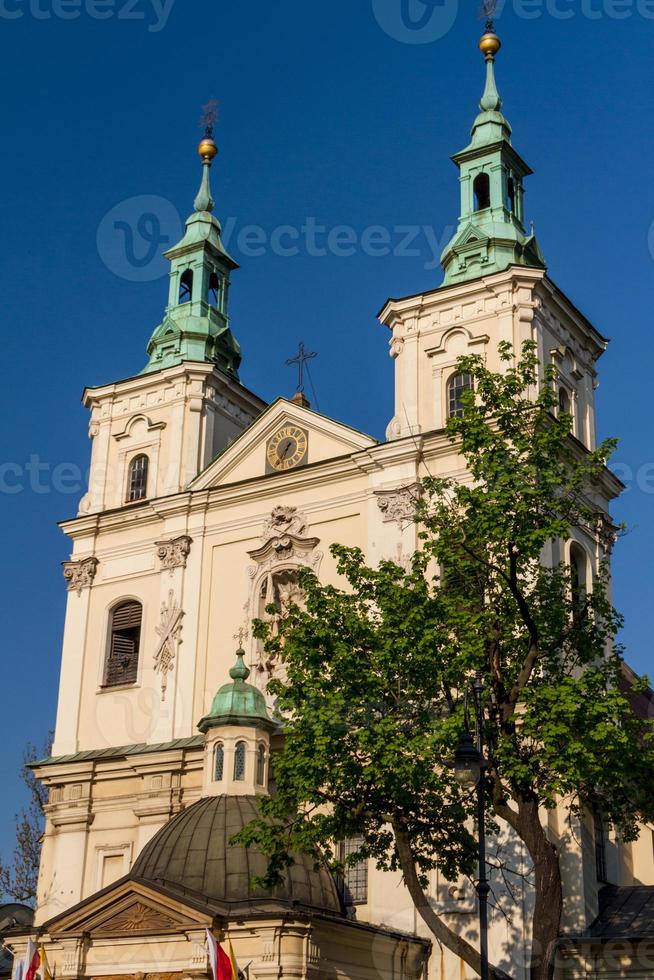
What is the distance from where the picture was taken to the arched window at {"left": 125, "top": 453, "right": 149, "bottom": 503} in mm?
38188

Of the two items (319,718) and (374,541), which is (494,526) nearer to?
(319,718)

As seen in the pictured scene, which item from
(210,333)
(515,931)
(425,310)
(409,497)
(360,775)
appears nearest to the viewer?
(360,775)

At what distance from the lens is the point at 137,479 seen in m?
38.4

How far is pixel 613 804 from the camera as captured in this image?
22.9 meters

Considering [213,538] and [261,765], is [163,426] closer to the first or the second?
[213,538]

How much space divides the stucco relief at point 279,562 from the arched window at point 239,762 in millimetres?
3190

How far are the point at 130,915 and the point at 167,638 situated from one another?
9.34 m

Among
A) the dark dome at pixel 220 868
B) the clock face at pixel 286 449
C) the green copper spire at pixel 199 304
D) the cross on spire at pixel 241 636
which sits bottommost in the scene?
the dark dome at pixel 220 868

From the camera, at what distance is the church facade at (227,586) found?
27266mm

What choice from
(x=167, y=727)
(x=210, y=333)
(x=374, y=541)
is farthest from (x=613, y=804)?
(x=210, y=333)

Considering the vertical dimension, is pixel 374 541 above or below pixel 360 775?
above

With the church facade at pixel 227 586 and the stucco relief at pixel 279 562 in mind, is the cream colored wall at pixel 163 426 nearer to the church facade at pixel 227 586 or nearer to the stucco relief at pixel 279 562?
the church facade at pixel 227 586

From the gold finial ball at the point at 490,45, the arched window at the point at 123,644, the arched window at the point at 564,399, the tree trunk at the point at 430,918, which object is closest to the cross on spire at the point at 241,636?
the arched window at the point at 123,644

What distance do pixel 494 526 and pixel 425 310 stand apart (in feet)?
42.2
